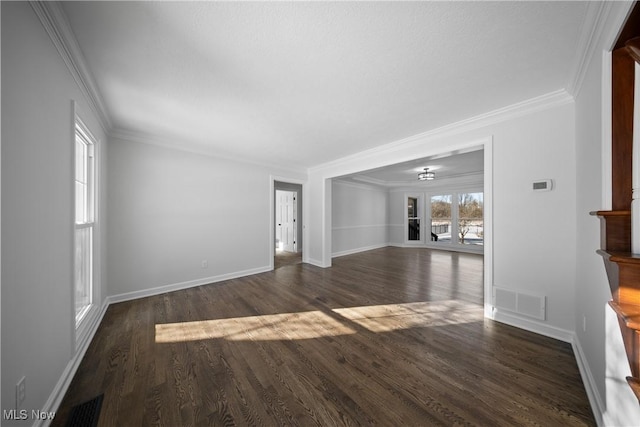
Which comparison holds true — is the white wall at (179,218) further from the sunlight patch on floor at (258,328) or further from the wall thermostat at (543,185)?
the wall thermostat at (543,185)

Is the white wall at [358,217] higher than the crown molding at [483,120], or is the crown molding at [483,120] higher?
the crown molding at [483,120]

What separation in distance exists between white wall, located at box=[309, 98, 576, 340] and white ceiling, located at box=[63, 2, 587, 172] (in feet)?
0.89

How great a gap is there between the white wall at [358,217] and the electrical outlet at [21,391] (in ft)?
19.2

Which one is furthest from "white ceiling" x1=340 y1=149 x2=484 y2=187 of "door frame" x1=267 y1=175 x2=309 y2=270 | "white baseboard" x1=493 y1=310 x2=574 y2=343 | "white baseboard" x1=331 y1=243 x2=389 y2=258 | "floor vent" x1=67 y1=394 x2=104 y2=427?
"floor vent" x1=67 y1=394 x2=104 y2=427

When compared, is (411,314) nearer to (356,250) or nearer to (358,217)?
(356,250)

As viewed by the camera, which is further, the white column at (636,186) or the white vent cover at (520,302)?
the white vent cover at (520,302)

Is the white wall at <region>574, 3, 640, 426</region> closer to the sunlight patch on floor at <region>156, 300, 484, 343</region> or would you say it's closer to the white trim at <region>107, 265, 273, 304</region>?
the sunlight patch on floor at <region>156, 300, 484, 343</region>

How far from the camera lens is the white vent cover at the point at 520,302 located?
7.50ft

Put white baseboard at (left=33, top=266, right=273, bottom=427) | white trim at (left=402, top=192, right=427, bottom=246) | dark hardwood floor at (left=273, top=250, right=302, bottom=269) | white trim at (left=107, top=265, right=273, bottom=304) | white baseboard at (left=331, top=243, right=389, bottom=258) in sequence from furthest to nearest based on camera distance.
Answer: white trim at (left=402, top=192, right=427, bottom=246), white baseboard at (left=331, top=243, right=389, bottom=258), dark hardwood floor at (left=273, top=250, right=302, bottom=269), white trim at (left=107, top=265, right=273, bottom=304), white baseboard at (left=33, top=266, right=273, bottom=427)

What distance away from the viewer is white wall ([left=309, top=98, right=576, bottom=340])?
7.09 feet

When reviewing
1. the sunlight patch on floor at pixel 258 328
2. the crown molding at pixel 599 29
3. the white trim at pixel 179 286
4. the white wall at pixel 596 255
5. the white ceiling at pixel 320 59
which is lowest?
the sunlight patch on floor at pixel 258 328

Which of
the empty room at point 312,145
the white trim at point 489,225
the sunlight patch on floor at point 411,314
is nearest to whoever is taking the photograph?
the empty room at point 312,145

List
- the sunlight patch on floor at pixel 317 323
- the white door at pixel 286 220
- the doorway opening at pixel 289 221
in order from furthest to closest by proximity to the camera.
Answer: the white door at pixel 286 220, the doorway opening at pixel 289 221, the sunlight patch on floor at pixel 317 323

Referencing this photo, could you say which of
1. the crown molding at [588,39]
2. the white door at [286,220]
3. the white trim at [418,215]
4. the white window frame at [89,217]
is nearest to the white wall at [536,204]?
the crown molding at [588,39]
